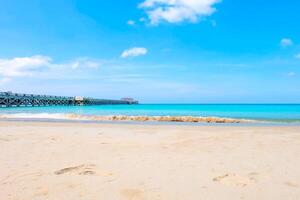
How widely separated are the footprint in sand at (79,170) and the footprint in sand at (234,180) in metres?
2.13

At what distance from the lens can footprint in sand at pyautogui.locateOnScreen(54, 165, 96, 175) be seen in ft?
19.3

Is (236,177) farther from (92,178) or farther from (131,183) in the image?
(92,178)

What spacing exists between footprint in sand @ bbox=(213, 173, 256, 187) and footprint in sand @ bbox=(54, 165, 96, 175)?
213 cm

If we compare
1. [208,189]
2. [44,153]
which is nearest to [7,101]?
[44,153]

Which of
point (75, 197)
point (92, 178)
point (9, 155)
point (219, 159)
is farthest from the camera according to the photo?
point (9, 155)

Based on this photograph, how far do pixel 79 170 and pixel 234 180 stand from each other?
2658 millimetres

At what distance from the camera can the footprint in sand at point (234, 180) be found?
523cm

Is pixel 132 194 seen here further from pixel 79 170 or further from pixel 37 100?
pixel 37 100

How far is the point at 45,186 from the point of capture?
16.6 feet

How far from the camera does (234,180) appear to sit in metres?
5.41

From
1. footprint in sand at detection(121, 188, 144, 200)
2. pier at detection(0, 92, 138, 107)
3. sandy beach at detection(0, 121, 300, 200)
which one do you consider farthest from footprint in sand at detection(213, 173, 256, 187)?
pier at detection(0, 92, 138, 107)

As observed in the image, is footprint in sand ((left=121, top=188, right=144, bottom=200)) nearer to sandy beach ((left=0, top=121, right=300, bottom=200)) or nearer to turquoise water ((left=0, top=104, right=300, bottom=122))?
sandy beach ((left=0, top=121, right=300, bottom=200))

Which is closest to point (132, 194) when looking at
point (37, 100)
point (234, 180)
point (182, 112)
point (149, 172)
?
point (149, 172)

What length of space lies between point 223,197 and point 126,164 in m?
2.49
